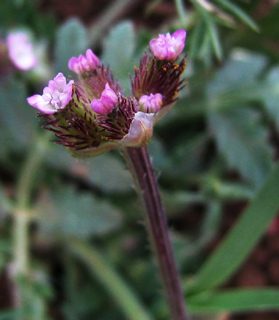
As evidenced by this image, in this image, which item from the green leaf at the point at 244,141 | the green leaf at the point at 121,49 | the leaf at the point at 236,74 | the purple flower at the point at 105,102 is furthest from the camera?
the leaf at the point at 236,74

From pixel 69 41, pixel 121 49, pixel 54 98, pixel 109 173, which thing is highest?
pixel 69 41

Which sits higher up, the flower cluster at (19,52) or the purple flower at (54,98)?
the flower cluster at (19,52)

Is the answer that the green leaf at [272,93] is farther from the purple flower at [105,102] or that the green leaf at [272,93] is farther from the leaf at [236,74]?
the purple flower at [105,102]

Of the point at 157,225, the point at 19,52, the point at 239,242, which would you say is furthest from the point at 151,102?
the point at 19,52

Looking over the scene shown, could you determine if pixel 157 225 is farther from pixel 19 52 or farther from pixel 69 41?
pixel 19 52

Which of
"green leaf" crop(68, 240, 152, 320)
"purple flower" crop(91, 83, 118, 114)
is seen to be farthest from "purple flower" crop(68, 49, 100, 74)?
"green leaf" crop(68, 240, 152, 320)

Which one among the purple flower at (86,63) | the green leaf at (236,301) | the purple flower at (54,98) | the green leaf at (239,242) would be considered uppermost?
the purple flower at (86,63)

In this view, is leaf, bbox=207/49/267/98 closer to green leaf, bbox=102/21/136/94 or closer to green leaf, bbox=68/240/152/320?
green leaf, bbox=102/21/136/94

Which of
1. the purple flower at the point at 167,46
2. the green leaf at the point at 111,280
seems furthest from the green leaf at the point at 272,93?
the purple flower at the point at 167,46
